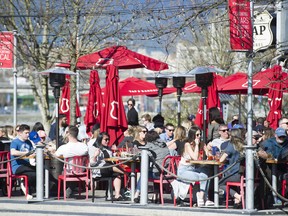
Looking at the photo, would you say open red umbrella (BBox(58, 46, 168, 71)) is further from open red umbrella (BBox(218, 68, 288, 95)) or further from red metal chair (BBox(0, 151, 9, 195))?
red metal chair (BBox(0, 151, 9, 195))

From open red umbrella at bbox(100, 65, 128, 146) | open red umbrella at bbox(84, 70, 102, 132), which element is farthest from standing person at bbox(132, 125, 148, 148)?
open red umbrella at bbox(84, 70, 102, 132)

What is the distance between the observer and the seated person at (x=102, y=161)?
1748 centimetres

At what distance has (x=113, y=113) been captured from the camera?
20359mm

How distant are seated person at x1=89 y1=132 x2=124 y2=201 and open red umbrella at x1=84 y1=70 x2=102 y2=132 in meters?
4.63

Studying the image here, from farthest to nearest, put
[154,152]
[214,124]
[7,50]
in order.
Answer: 1. [7,50]
2. [214,124]
3. [154,152]

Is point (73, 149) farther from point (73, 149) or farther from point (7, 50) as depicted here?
point (7, 50)

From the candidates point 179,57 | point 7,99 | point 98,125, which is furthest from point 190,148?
point 7,99

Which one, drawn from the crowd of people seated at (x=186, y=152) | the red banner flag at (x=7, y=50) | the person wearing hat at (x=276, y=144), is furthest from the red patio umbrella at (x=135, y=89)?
the person wearing hat at (x=276, y=144)

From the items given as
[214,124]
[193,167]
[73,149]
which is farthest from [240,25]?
[214,124]

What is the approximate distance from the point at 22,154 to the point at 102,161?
1.67m

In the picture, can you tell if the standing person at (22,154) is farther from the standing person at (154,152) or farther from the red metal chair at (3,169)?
the standing person at (154,152)

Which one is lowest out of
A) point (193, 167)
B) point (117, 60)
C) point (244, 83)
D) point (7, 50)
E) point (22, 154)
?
point (193, 167)

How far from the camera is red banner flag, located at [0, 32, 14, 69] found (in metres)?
27.9

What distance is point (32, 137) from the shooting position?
20688 millimetres
